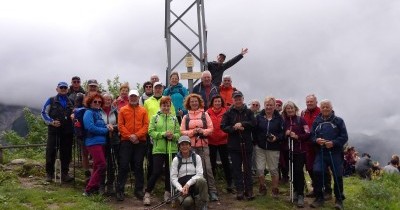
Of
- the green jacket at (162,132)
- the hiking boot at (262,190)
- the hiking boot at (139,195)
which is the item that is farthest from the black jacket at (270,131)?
the hiking boot at (139,195)

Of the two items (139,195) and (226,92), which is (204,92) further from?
(139,195)

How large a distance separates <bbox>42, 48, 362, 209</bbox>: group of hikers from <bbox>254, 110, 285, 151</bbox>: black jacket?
22 millimetres

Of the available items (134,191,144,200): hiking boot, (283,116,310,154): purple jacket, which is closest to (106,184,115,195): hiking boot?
(134,191,144,200): hiking boot

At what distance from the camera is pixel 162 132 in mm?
8938

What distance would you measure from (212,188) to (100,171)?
2468 millimetres

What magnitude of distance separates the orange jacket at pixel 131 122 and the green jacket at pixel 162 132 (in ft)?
0.91

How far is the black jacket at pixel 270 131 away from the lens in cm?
939

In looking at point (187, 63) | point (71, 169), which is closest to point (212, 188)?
point (187, 63)

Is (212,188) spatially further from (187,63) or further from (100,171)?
(187,63)

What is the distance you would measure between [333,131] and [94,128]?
5.11 metres

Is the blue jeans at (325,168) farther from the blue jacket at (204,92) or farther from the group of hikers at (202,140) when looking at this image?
the blue jacket at (204,92)

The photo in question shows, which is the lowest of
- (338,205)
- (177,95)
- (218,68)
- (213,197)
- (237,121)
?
(338,205)

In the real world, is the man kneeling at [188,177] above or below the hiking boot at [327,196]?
above

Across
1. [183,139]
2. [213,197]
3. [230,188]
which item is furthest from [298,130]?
[183,139]
